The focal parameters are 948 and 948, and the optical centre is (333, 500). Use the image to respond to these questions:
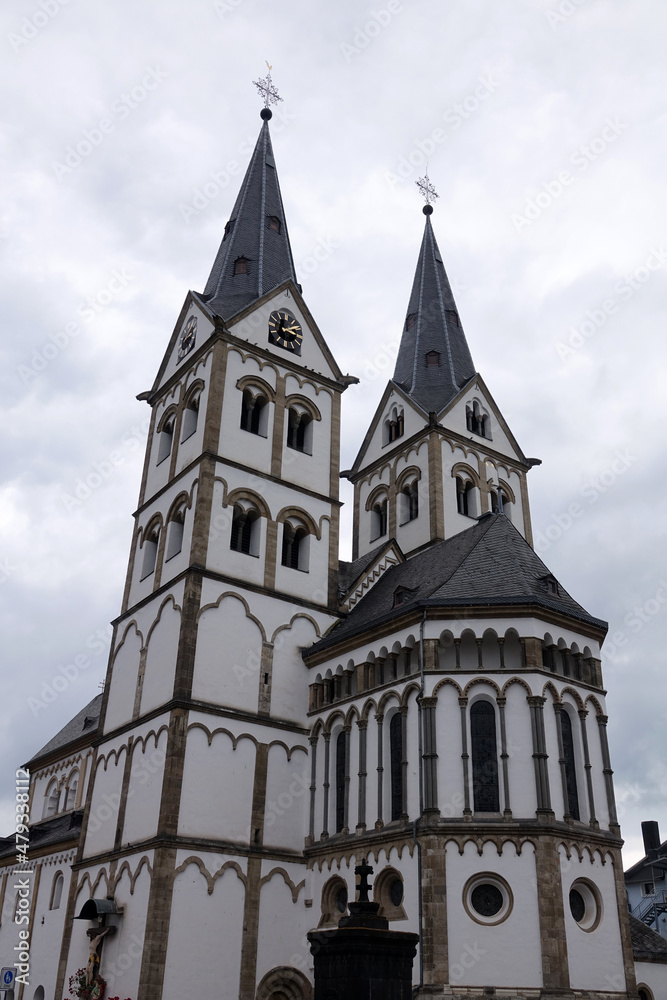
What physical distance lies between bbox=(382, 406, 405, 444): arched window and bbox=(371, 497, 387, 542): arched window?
3227mm

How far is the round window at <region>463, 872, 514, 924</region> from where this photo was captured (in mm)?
22141

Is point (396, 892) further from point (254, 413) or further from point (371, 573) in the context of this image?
point (254, 413)

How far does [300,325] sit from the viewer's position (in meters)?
38.2

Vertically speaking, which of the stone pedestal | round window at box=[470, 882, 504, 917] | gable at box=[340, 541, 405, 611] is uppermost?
gable at box=[340, 541, 405, 611]

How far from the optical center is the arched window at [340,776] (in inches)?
1078

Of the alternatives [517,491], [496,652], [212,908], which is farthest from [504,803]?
[517,491]

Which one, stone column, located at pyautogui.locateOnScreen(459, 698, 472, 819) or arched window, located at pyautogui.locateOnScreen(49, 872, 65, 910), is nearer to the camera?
stone column, located at pyautogui.locateOnScreen(459, 698, 472, 819)

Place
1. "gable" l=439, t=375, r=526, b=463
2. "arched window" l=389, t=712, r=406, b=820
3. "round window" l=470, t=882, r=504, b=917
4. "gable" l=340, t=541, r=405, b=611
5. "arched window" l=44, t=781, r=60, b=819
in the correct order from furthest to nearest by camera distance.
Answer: "arched window" l=44, t=781, r=60, b=819
"gable" l=439, t=375, r=526, b=463
"gable" l=340, t=541, r=405, b=611
"arched window" l=389, t=712, r=406, b=820
"round window" l=470, t=882, r=504, b=917

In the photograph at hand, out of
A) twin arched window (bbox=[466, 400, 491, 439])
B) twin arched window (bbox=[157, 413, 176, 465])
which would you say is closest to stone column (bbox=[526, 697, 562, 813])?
twin arched window (bbox=[157, 413, 176, 465])

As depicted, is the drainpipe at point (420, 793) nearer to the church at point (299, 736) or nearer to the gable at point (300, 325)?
the church at point (299, 736)

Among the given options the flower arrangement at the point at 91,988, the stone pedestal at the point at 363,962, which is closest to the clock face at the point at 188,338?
the flower arrangement at the point at 91,988

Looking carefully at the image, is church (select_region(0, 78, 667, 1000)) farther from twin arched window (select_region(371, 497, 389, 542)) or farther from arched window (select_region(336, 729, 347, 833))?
twin arched window (select_region(371, 497, 389, 542))

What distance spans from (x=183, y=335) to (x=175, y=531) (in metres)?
9.71

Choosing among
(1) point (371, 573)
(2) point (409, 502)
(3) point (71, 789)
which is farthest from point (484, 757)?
(3) point (71, 789)
